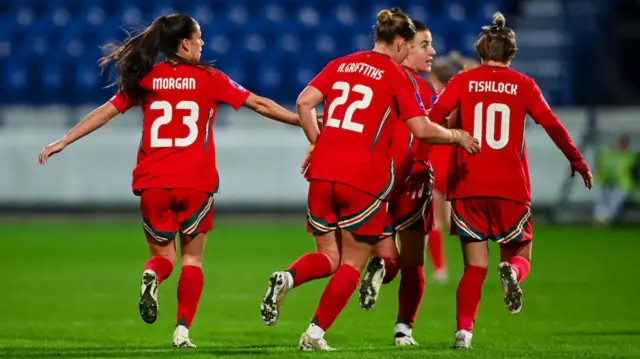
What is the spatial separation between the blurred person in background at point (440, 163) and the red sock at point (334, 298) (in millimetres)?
1583

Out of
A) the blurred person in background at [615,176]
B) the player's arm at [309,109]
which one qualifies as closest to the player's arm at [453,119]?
the player's arm at [309,109]

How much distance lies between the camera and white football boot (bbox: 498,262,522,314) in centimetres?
676

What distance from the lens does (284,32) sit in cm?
2408

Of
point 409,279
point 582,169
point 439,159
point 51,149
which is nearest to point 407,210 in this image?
point 409,279

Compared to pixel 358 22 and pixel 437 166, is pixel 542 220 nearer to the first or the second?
pixel 358 22

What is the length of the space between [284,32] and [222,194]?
388cm

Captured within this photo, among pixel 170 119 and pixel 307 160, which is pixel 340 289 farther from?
pixel 170 119

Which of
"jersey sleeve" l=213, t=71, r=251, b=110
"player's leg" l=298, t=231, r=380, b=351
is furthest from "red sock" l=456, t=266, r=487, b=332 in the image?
"jersey sleeve" l=213, t=71, r=251, b=110

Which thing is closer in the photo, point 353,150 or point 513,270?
point 353,150

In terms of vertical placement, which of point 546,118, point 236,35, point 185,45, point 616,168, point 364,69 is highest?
point 236,35

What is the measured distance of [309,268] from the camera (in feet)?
22.1

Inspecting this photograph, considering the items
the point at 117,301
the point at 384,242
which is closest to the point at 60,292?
the point at 117,301

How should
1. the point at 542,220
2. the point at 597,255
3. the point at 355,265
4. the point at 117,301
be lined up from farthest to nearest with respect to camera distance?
the point at 542,220 → the point at 597,255 → the point at 117,301 → the point at 355,265

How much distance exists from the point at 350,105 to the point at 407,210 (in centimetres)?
95
